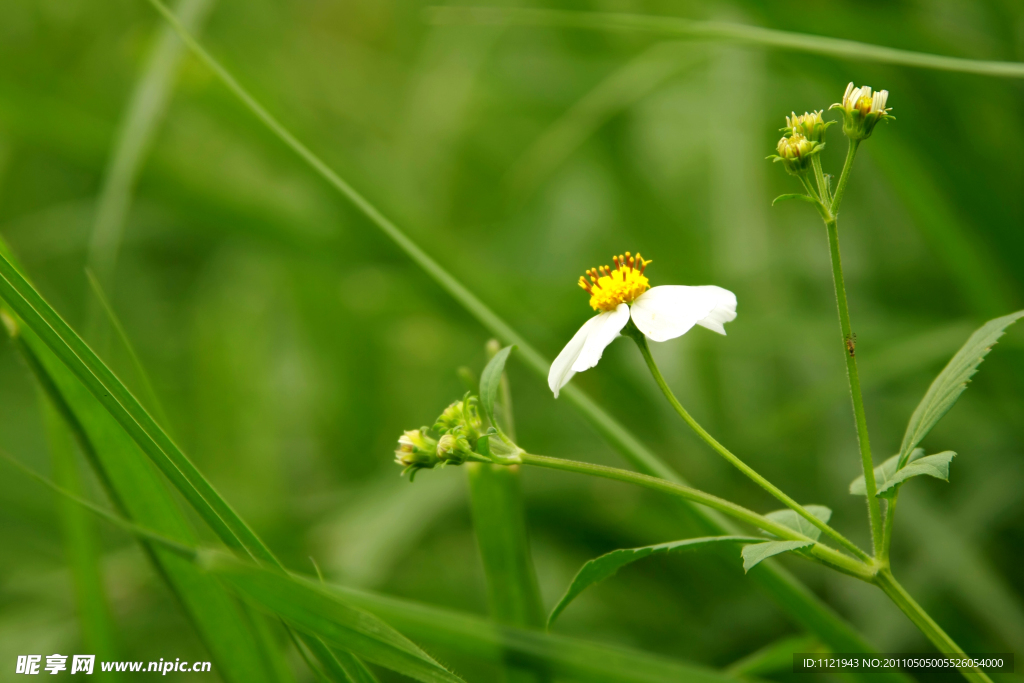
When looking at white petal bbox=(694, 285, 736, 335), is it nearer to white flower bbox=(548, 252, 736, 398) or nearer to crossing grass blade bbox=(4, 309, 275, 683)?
white flower bbox=(548, 252, 736, 398)

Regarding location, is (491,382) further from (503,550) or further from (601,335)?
(503,550)

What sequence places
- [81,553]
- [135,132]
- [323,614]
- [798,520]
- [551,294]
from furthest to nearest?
[551,294]
[135,132]
[81,553]
[798,520]
[323,614]

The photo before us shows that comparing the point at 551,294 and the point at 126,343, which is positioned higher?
the point at 551,294

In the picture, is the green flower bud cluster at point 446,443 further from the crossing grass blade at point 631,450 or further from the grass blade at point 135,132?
the grass blade at point 135,132

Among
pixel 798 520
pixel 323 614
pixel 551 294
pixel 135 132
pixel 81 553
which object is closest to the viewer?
pixel 323 614

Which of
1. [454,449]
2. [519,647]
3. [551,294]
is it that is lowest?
[519,647]

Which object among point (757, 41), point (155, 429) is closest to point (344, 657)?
point (155, 429)

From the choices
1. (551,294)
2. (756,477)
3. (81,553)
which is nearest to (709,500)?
(756,477)
